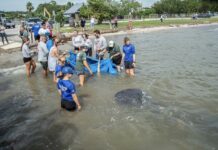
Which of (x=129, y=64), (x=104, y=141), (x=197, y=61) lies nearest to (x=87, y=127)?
(x=104, y=141)

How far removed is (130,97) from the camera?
31.6ft

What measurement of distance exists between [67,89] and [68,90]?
0.05 meters

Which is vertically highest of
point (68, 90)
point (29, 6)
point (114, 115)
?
point (29, 6)

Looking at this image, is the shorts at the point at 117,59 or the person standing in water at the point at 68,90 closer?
the person standing in water at the point at 68,90

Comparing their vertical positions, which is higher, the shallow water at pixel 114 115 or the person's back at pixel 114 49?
the person's back at pixel 114 49

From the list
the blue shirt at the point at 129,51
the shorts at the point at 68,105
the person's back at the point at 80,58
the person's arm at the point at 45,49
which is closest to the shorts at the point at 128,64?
the blue shirt at the point at 129,51

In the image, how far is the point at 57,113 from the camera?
846cm

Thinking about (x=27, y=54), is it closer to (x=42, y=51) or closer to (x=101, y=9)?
(x=42, y=51)

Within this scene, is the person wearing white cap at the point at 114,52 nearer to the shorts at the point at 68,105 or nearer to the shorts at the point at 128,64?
the shorts at the point at 128,64

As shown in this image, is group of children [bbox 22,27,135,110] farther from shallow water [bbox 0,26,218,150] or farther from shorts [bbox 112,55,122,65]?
shallow water [bbox 0,26,218,150]

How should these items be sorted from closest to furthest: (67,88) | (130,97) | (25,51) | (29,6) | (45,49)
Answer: (67,88) → (130,97) → (45,49) → (25,51) → (29,6)

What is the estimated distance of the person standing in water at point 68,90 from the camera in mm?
7305

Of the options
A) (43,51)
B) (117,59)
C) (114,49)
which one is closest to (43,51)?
(43,51)

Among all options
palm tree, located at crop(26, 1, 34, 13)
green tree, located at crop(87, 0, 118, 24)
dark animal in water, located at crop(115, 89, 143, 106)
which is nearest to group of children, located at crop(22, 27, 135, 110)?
dark animal in water, located at crop(115, 89, 143, 106)
